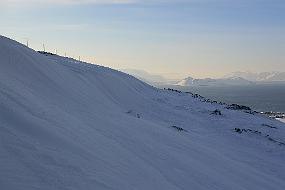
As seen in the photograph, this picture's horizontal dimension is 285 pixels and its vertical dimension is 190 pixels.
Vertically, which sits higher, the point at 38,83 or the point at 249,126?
the point at 38,83

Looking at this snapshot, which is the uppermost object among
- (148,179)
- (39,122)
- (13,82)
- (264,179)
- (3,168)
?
(13,82)

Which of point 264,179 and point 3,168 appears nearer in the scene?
point 3,168

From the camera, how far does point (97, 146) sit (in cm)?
1127

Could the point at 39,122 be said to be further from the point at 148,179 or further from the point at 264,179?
the point at 264,179

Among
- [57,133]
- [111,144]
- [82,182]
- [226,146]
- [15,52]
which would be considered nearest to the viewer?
[82,182]

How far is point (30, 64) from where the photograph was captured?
17.2 metres

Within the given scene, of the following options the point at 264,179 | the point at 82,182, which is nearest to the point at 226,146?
the point at 264,179

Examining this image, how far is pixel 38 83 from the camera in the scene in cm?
1603

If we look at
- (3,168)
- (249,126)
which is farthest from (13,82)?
(249,126)

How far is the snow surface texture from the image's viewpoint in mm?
8383

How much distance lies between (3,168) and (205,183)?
7.27m

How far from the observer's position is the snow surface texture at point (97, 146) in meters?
8.38

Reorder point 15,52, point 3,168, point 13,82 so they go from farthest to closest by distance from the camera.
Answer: point 15,52
point 13,82
point 3,168

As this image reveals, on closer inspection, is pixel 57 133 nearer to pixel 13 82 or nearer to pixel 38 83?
pixel 13 82
